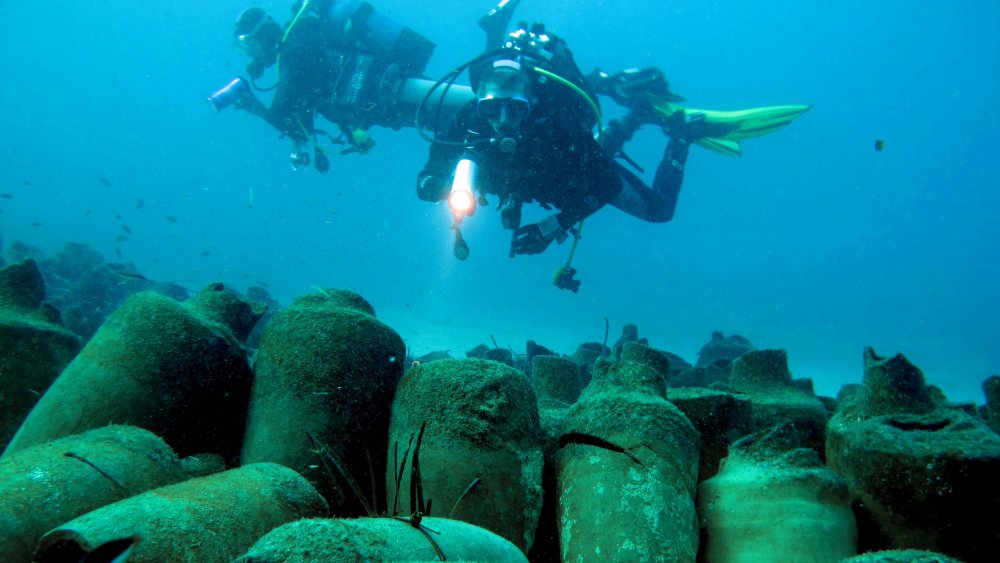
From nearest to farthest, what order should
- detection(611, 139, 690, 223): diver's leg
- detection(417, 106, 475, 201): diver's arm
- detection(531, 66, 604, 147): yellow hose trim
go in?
detection(531, 66, 604, 147): yellow hose trim < detection(417, 106, 475, 201): diver's arm < detection(611, 139, 690, 223): diver's leg

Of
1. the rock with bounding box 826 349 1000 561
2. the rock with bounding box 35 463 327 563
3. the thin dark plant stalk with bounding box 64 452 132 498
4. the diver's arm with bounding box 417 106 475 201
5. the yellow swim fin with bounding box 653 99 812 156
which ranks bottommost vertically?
the thin dark plant stalk with bounding box 64 452 132 498

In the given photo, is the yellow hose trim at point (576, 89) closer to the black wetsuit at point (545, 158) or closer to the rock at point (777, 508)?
the black wetsuit at point (545, 158)

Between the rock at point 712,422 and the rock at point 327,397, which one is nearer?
the rock at point 327,397

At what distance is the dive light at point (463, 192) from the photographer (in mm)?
6977

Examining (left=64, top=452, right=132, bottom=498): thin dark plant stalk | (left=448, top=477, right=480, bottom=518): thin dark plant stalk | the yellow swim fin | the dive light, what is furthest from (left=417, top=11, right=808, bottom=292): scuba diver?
(left=64, top=452, right=132, bottom=498): thin dark plant stalk

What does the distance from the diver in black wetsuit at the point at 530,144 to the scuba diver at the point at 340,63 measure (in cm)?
243

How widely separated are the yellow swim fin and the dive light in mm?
5404

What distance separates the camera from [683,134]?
34.5 ft

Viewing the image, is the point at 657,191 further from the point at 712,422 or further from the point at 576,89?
the point at 712,422

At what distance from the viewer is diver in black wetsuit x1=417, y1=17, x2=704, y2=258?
718 centimetres

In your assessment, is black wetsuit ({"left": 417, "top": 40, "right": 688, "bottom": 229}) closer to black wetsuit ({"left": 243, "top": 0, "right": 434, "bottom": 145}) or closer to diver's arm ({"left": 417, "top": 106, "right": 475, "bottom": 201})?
diver's arm ({"left": 417, "top": 106, "right": 475, "bottom": 201})

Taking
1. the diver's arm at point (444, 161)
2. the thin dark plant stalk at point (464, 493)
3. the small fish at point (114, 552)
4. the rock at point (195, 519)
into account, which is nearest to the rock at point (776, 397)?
the thin dark plant stalk at point (464, 493)

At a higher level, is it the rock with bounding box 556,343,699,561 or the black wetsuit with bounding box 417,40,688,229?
the black wetsuit with bounding box 417,40,688,229

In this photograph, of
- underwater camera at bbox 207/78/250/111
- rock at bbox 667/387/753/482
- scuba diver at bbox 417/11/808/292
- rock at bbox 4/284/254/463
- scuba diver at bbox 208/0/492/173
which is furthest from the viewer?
underwater camera at bbox 207/78/250/111
